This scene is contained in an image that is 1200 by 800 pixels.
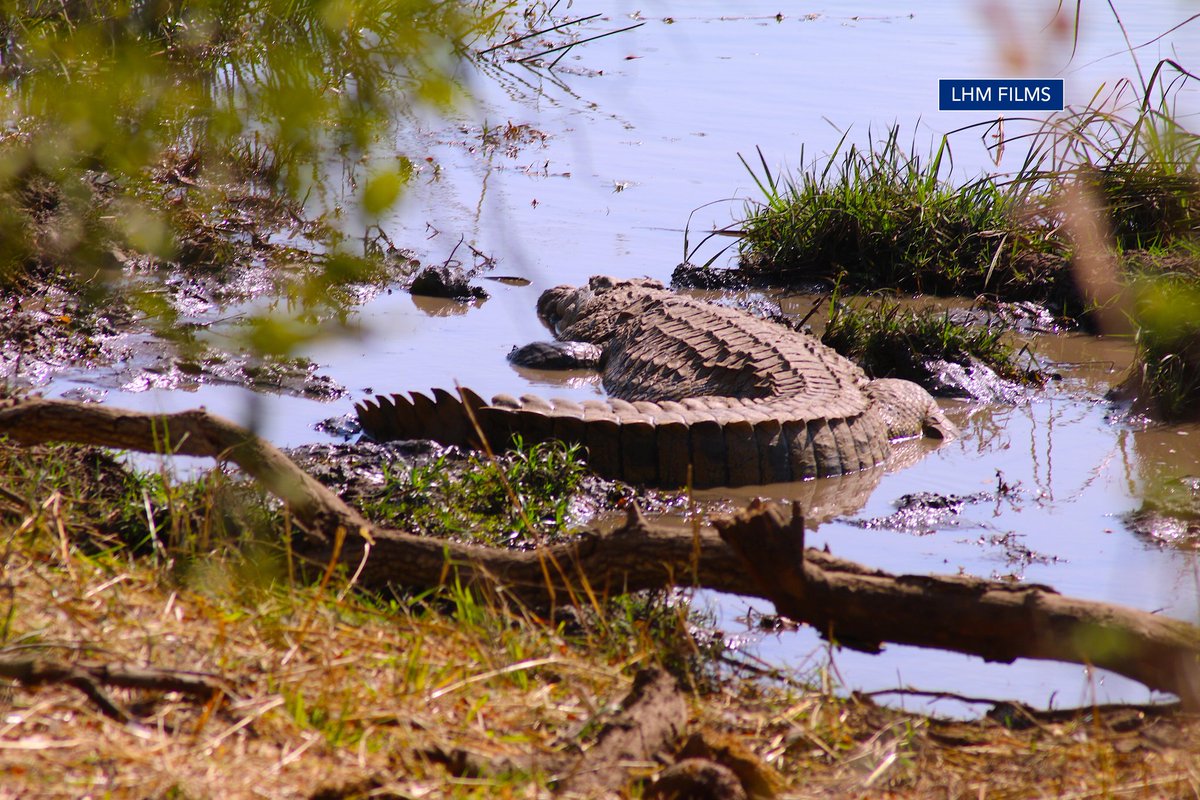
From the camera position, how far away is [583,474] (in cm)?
503

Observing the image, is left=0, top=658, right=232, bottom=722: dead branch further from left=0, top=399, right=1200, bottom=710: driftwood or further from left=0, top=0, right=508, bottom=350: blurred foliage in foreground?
left=0, top=0, right=508, bottom=350: blurred foliage in foreground

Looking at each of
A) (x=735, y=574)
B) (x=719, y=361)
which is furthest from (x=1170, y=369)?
(x=735, y=574)

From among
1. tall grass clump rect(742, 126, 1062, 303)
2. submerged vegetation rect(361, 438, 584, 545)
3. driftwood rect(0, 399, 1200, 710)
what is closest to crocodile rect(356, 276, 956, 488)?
submerged vegetation rect(361, 438, 584, 545)

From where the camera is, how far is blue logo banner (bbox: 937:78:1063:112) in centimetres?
557

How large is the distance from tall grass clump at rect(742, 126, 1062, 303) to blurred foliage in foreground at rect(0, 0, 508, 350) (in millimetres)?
7669

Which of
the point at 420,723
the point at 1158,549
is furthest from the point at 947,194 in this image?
the point at 420,723

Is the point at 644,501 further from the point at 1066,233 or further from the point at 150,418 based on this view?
the point at 1066,233

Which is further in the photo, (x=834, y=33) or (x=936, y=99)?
(x=834, y=33)

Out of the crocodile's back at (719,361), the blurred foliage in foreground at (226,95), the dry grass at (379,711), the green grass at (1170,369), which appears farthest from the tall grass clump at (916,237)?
the blurred foliage in foreground at (226,95)

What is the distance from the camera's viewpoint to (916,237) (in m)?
9.02

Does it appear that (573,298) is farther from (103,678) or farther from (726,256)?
(103,678)

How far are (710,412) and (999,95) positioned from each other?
419 cm

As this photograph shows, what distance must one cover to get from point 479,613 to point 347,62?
184 centimetres

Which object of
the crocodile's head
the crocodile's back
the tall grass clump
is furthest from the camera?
the tall grass clump
